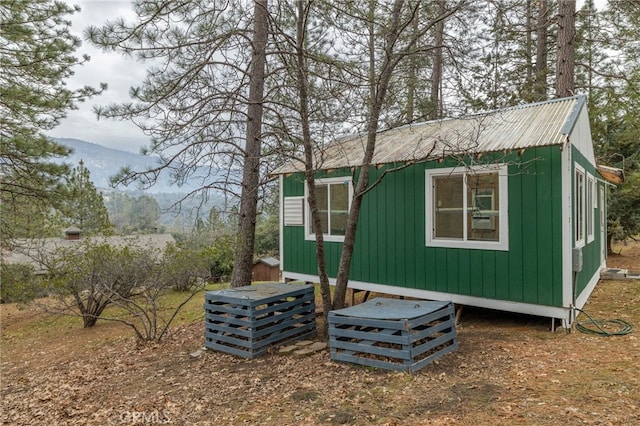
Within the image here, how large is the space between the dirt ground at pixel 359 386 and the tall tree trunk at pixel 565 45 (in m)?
5.93

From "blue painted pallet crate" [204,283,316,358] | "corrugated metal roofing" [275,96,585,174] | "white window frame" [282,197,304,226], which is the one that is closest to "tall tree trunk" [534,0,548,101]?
"corrugated metal roofing" [275,96,585,174]

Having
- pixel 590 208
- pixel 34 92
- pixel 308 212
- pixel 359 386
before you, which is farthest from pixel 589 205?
pixel 34 92

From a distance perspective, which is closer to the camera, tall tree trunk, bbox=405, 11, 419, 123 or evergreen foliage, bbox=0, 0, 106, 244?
tall tree trunk, bbox=405, 11, 419, 123

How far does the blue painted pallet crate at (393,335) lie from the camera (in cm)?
412

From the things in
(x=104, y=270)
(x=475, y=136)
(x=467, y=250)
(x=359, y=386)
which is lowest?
(x=359, y=386)

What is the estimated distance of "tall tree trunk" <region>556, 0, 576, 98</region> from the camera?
9667mm

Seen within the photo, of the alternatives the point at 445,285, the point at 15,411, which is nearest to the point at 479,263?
the point at 445,285

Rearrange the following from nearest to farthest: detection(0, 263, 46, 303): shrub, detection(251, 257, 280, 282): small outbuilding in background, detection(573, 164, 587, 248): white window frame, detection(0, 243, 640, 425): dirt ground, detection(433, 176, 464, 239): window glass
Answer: detection(0, 243, 640, 425): dirt ground < detection(433, 176, 464, 239): window glass < detection(573, 164, 587, 248): white window frame < detection(0, 263, 46, 303): shrub < detection(251, 257, 280, 282): small outbuilding in background

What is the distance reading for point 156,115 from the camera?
5.62 metres

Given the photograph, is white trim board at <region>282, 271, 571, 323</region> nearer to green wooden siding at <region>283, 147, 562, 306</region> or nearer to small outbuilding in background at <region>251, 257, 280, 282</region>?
green wooden siding at <region>283, 147, 562, 306</region>

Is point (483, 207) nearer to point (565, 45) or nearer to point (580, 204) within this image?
point (580, 204)

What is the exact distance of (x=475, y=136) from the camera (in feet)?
19.9

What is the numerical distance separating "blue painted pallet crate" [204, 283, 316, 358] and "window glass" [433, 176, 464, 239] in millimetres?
2213

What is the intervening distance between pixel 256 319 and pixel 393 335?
1958 mm
